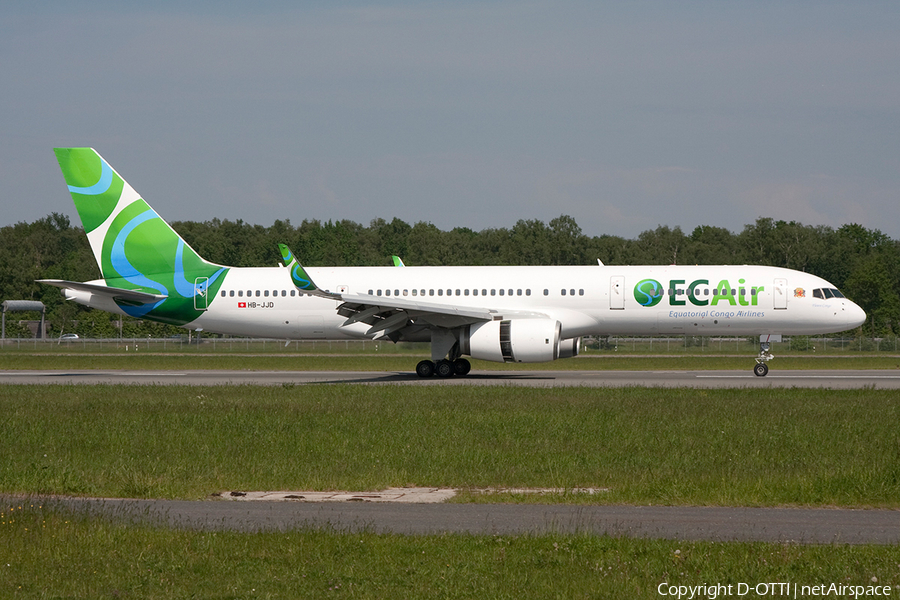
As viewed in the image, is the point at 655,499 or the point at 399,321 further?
the point at 399,321

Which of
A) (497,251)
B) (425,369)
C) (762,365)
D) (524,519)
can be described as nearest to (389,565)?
(524,519)

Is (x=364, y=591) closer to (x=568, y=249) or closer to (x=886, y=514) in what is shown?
(x=886, y=514)

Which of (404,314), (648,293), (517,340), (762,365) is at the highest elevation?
(648,293)

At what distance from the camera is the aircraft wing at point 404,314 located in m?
30.7

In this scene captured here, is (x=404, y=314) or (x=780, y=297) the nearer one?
(x=404, y=314)

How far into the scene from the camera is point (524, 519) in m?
10.8

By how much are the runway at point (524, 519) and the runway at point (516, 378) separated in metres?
16.6

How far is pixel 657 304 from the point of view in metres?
32.8

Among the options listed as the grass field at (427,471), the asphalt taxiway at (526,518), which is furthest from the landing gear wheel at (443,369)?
the asphalt taxiway at (526,518)

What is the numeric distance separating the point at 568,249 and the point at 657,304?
67.7 metres

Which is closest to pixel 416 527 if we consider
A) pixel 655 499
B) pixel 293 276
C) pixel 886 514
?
pixel 655 499

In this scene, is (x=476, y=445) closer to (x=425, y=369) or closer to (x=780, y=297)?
(x=425, y=369)

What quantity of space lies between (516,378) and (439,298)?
14.0 feet

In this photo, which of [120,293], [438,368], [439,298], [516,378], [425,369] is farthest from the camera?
[120,293]
